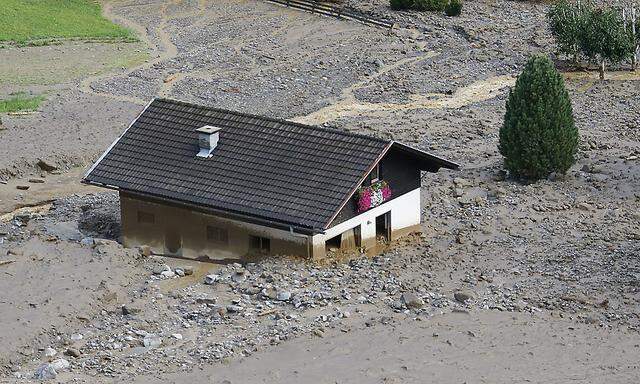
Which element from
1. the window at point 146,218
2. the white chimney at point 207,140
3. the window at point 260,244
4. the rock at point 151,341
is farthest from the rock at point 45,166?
the rock at point 151,341

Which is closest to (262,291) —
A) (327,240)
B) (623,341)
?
(327,240)

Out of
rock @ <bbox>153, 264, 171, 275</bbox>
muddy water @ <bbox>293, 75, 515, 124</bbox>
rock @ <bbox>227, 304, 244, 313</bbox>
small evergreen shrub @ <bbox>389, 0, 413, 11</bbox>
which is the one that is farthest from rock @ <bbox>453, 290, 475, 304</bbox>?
small evergreen shrub @ <bbox>389, 0, 413, 11</bbox>

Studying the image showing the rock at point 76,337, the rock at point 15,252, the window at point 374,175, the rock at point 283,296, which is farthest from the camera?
the rock at point 15,252

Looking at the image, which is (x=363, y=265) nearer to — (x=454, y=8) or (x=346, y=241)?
(x=346, y=241)

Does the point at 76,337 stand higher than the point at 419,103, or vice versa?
the point at 76,337

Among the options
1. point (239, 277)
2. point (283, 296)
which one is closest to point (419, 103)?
point (239, 277)

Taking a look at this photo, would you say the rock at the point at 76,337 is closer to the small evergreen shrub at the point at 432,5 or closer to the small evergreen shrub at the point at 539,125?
the small evergreen shrub at the point at 539,125

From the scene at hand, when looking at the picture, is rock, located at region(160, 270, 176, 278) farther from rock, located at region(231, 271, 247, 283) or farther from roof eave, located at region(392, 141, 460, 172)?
roof eave, located at region(392, 141, 460, 172)
